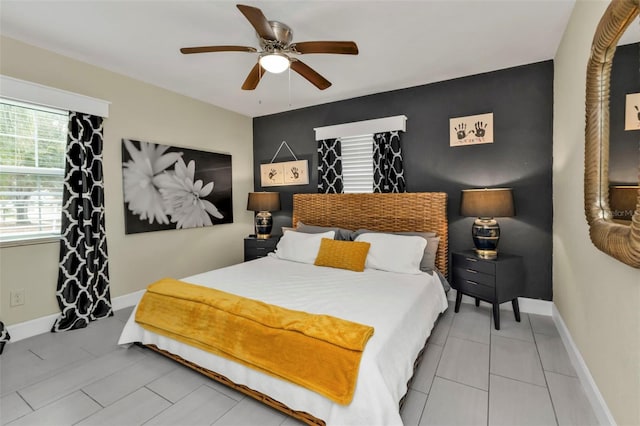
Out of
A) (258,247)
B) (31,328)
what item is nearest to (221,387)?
(31,328)

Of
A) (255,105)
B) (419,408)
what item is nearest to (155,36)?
(255,105)

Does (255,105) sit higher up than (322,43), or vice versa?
(255,105)

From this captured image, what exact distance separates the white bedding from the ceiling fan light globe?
1.73m

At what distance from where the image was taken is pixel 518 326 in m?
2.80

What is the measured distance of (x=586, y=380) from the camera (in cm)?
185

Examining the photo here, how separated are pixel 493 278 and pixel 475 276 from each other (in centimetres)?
18

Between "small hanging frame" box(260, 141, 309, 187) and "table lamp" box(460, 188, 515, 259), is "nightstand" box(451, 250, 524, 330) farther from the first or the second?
"small hanging frame" box(260, 141, 309, 187)

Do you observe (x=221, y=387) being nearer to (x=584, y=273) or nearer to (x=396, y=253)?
(x=396, y=253)

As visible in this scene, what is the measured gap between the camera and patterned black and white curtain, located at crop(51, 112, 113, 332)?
2.87m

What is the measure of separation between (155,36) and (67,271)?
2.36 meters

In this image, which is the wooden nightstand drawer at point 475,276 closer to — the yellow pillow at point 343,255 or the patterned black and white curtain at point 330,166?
the yellow pillow at point 343,255

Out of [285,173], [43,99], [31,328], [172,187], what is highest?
[43,99]

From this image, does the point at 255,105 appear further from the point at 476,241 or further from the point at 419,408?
the point at 419,408

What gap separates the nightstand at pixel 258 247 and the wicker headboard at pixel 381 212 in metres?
0.49
